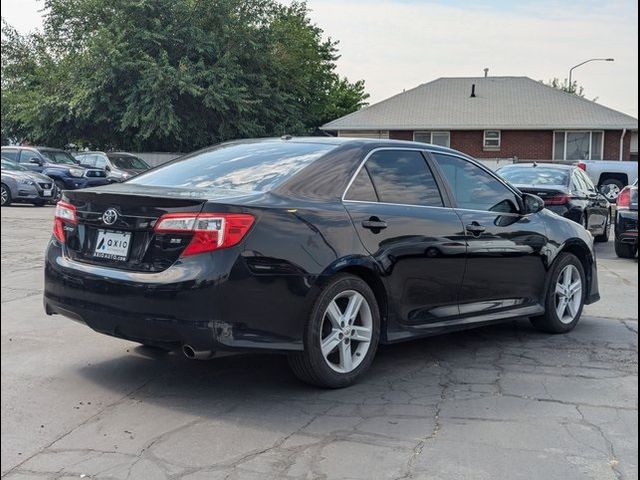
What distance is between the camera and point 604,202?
50.5 ft

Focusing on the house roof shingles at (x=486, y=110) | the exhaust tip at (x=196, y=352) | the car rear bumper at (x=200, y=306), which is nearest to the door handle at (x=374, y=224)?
the car rear bumper at (x=200, y=306)

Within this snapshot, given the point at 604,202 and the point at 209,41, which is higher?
the point at 209,41

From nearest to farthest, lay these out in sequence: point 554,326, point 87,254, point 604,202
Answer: point 87,254 → point 554,326 → point 604,202

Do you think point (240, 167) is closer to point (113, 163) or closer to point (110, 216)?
point (110, 216)

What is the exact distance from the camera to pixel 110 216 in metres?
4.87

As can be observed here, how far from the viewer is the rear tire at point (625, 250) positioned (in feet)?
42.9

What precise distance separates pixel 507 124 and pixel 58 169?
2026 cm

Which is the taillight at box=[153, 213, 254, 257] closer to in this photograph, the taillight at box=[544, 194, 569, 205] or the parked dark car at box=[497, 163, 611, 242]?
the parked dark car at box=[497, 163, 611, 242]

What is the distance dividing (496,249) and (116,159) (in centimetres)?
2182

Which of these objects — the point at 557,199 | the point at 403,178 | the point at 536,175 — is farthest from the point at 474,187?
the point at 536,175

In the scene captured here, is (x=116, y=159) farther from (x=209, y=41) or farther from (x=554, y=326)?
(x=554, y=326)

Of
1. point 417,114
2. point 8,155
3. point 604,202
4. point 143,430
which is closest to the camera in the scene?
point 143,430

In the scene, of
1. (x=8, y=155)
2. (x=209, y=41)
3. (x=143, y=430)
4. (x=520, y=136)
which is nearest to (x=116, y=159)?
(x=8, y=155)

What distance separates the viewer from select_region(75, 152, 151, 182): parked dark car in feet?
83.2
